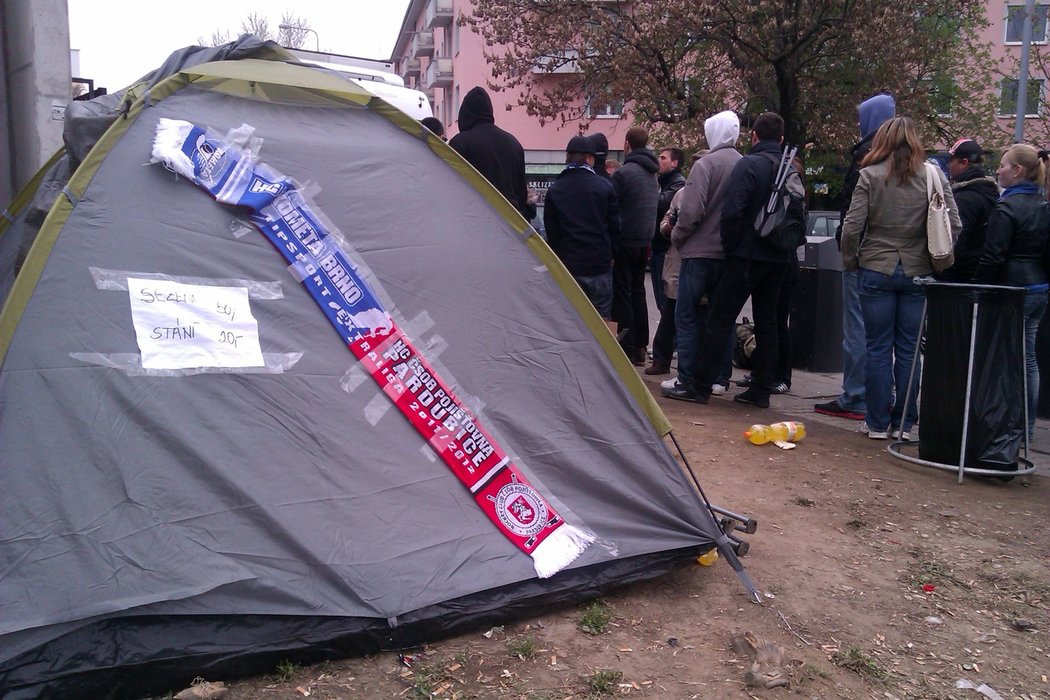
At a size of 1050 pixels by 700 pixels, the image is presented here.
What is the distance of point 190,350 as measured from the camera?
303 centimetres

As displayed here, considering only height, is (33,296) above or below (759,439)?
above

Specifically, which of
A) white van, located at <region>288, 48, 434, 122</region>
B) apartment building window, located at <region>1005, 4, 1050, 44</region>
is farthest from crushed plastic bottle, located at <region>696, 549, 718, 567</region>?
apartment building window, located at <region>1005, 4, 1050, 44</region>

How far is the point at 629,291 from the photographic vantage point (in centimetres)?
758

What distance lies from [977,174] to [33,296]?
577 centimetres

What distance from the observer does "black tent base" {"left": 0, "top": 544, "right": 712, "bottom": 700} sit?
261 centimetres

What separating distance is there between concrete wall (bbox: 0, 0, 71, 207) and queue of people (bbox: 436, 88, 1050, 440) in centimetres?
360

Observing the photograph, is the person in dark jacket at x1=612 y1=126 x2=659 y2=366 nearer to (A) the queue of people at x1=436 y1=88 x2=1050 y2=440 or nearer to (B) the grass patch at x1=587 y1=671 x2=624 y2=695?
(A) the queue of people at x1=436 y1=88 x2=1050 y2=440

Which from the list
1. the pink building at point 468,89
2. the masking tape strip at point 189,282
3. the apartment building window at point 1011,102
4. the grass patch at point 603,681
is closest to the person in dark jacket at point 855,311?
the grass patch at point 603,681

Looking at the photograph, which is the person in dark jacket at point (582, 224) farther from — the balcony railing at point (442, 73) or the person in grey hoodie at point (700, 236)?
the balcony railing at point (442, 73)

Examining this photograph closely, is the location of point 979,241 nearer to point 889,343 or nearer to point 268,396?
point 889,343

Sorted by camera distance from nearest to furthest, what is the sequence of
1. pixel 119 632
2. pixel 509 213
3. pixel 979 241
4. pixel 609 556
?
pixel 119 632 < pixel 609 556 < pixel 509 213 < pixel 979 241

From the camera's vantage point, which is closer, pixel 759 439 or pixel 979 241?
pixel 759 439

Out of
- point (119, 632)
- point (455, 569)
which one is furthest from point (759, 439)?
point (119, 632)

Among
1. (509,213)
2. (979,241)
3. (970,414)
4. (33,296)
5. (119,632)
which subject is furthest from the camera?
(979,241)
